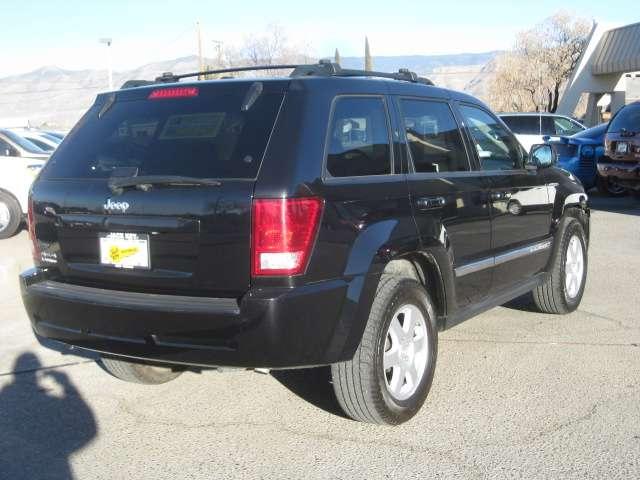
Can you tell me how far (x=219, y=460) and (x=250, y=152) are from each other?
151 cm

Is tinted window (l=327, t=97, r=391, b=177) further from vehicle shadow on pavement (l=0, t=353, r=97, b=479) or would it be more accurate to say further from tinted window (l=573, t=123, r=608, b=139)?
tinted window (l=573, t=123, r=608, b=139)

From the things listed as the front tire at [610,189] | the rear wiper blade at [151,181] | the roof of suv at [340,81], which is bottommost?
the front tire at [610,189]

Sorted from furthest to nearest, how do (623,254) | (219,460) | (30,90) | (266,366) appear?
1. (30,90)
2. (623,254)
3. (219,460)
4. (266,366)

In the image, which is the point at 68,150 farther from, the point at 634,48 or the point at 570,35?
the point at 570,35

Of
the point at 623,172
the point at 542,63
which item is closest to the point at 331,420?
the point at 623,172

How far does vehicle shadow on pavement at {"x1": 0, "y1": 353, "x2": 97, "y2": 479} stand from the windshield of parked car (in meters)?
7.72

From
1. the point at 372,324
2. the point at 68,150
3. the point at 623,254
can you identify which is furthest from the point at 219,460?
the point at 623,254

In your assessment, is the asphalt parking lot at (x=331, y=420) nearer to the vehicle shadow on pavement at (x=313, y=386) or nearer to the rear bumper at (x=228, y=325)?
the vehicle shadow on pavement at (x=313, y=386)

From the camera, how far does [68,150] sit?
13.7ft

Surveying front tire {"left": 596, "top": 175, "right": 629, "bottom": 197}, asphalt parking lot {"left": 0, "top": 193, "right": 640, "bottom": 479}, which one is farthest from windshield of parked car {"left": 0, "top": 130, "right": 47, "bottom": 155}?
front tire {"left": 596, "top": 175, "right": 629, "bottom": 197}

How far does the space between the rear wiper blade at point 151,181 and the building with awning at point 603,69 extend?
31.1 meters

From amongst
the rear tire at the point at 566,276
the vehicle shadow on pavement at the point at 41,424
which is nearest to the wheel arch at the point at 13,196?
the vehicle shadow on pavement at the point at 41,424

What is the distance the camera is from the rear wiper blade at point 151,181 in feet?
11.4

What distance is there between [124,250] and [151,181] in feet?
1.26
